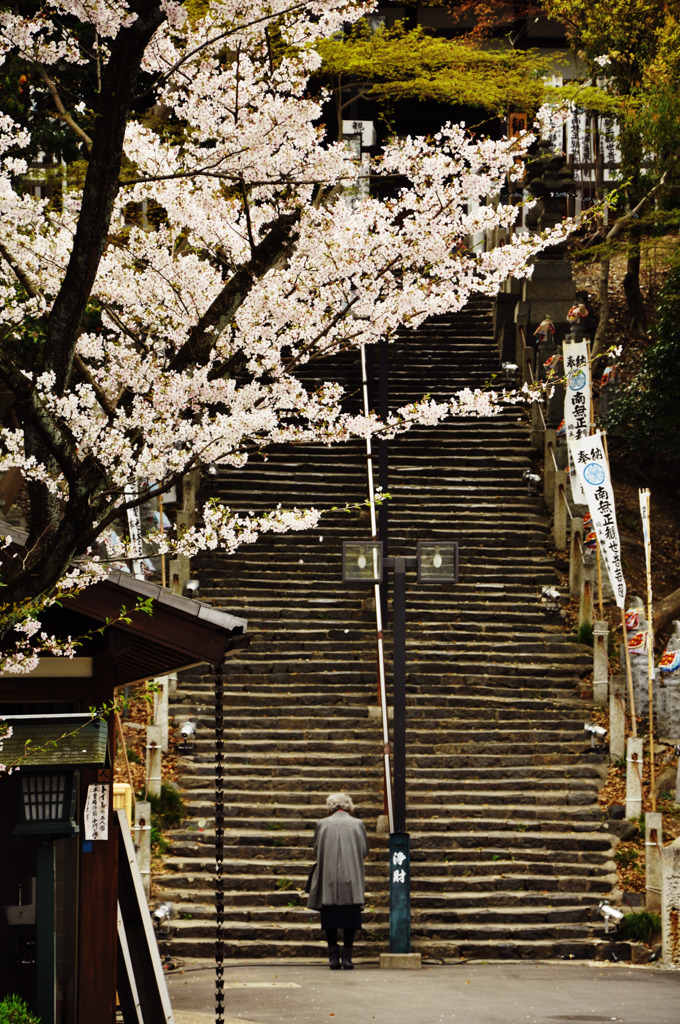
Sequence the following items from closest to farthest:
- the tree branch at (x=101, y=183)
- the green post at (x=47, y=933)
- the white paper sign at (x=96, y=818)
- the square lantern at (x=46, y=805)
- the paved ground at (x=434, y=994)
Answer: the tree branch at (x=101, y=183) → the green post at (x=47, y=933) → the square lantern at (x=46, y=805) → the white paper sign at (x=96, y=818) → the paved ground at (x=434, y=994)

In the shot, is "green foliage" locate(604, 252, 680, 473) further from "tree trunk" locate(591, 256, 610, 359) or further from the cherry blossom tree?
the cherry blossom tree

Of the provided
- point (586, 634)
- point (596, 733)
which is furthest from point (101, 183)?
point (586, 634)

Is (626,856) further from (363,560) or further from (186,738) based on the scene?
(186,738)

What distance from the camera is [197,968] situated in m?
12.3

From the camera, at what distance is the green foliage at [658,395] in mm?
23219

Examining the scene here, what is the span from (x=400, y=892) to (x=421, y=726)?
12.8ft

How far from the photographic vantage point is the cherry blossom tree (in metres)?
5.87

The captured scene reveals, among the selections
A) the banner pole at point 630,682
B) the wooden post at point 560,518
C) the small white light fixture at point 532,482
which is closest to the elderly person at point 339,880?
the banner pole at point 630,682

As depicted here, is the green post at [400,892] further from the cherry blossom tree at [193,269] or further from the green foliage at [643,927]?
the cherry blossom tree at [193,269]

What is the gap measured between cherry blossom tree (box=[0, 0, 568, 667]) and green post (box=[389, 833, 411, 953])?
14.3 ft

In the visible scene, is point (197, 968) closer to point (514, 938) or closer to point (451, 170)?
point (514, 938)

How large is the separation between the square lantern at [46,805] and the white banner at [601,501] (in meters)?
9.37

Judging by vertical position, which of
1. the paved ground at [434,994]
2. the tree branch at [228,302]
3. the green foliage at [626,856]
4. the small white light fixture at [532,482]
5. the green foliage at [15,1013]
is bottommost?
the paved ground at [434,994]

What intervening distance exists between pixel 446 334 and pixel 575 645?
10.0m
